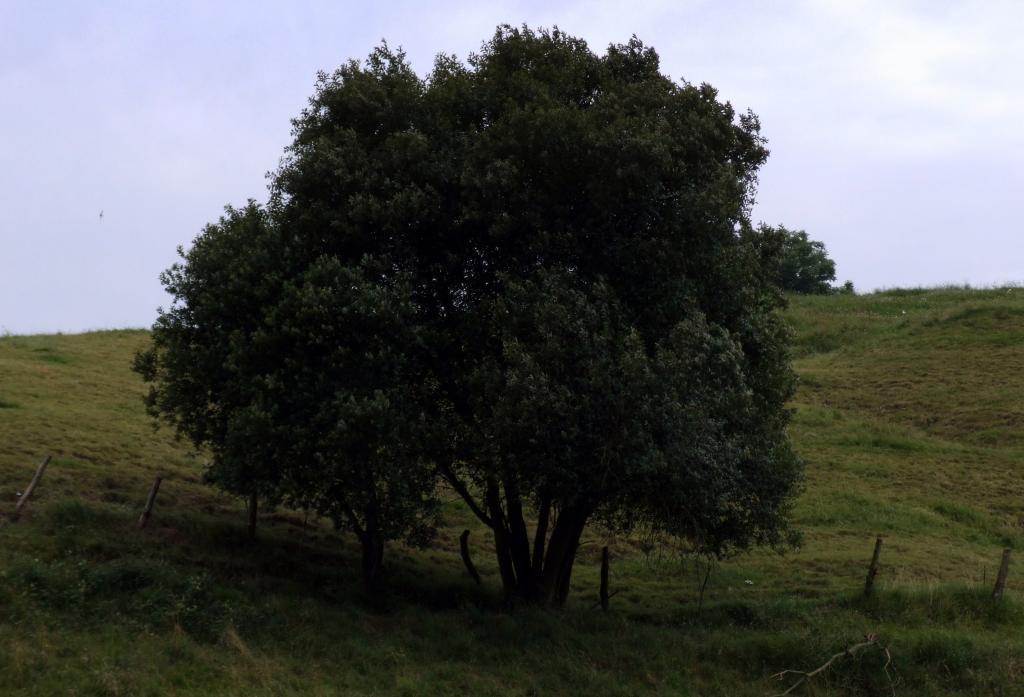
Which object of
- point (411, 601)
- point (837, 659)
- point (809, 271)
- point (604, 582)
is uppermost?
point (809, 271)

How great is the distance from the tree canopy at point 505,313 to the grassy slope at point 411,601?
6.54 ft

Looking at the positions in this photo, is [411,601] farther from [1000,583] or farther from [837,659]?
[1000,583]

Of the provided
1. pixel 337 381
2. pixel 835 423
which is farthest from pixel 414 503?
pixel 835 423

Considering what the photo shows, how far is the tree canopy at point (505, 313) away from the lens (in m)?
18.4

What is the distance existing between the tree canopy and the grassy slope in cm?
199

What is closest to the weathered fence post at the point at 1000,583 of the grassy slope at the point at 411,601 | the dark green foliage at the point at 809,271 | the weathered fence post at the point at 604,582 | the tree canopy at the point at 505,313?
the grassy slope at the point at 411,601

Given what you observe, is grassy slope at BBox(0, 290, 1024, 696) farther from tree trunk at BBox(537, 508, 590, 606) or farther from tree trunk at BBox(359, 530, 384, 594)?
tree trunk at BBox(537, 508, 590, 606)

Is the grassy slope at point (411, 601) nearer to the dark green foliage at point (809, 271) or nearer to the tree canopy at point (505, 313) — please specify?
the tree canopy at point (505, 313)

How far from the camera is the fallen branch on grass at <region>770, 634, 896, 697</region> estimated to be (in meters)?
19.6

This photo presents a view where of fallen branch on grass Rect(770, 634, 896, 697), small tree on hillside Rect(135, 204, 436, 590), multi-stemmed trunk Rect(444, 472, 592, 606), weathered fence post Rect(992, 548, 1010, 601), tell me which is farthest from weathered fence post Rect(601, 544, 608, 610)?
weathered fence post Rect(992, 548, 1010, 601)

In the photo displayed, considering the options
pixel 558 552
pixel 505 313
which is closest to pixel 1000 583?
pixel 558 552

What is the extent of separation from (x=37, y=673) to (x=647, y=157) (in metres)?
13.6

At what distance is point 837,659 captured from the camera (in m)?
20.4

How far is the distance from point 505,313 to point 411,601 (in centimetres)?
713
